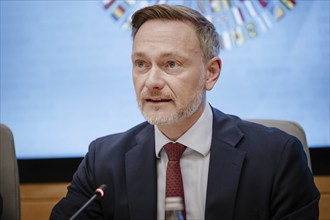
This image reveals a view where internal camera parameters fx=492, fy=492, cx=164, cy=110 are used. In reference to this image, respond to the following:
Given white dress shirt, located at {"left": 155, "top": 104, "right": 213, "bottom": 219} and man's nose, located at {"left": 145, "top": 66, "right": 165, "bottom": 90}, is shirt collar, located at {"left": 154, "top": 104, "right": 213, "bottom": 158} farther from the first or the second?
man's nose, located at {"left": 145, "top": 66, "right": 165, "bottom": 90}

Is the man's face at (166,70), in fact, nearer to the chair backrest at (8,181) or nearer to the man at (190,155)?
the man at (190,155)

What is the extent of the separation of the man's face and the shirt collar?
0.08 meters

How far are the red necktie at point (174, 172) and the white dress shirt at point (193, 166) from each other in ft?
0.08

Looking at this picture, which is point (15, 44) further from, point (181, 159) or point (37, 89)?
point (181, 159)

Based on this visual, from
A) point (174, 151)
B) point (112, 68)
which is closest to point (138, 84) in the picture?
point (174, 151)

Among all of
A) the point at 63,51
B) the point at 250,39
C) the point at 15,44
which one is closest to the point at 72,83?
the point at 63,51

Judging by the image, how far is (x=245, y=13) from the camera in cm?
260

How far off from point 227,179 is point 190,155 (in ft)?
0.54

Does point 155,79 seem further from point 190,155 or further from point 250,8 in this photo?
point 250,8

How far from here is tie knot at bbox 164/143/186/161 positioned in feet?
5.57

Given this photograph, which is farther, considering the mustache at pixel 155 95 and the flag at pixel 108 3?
the flag at pixel 108 3

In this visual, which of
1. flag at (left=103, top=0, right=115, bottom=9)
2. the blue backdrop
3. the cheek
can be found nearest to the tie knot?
the cheek

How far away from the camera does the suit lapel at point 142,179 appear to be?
1.65m

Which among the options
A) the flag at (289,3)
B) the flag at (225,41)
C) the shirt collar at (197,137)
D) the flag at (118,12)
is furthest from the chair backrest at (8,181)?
the flag at (289,3)
